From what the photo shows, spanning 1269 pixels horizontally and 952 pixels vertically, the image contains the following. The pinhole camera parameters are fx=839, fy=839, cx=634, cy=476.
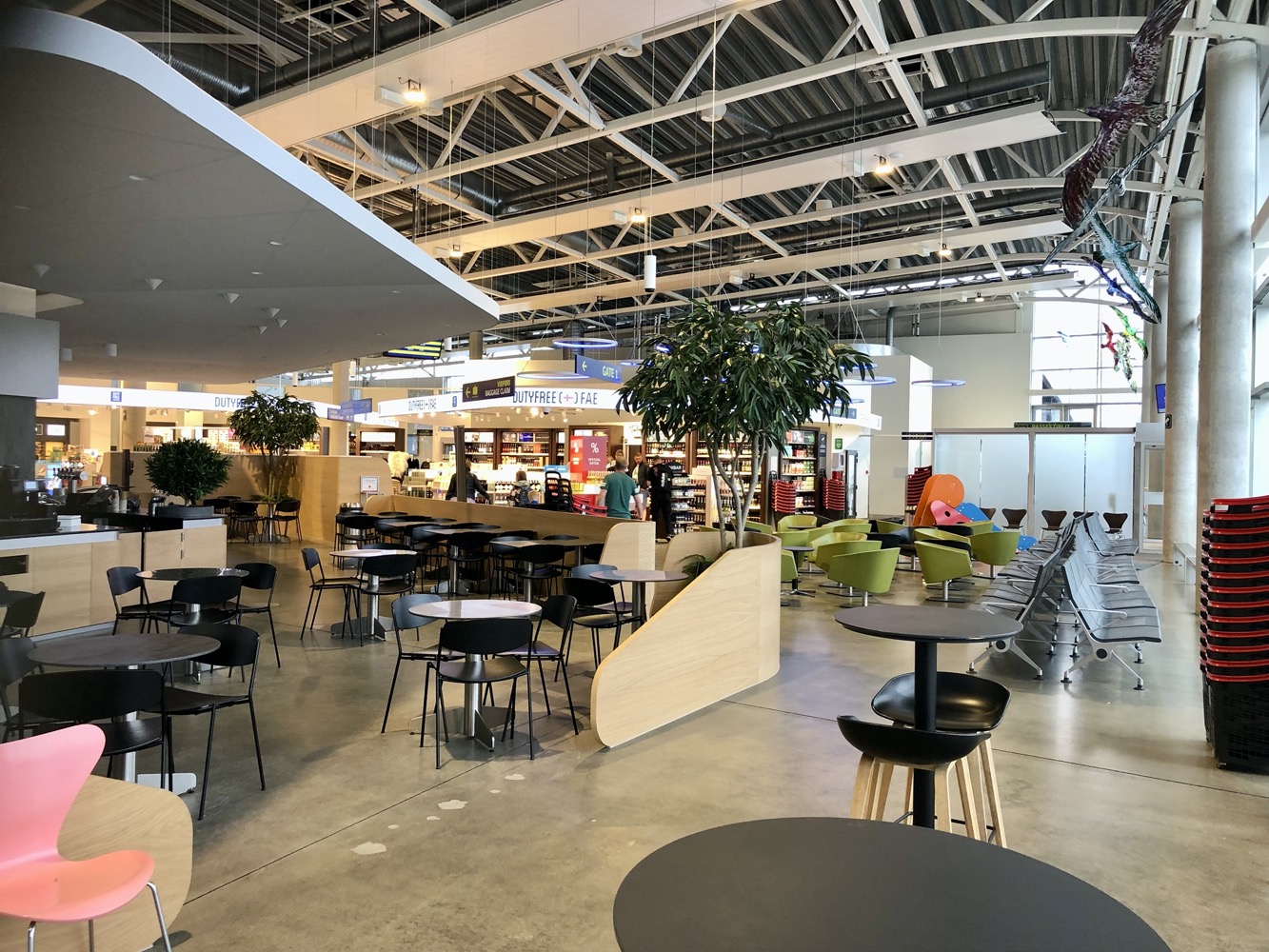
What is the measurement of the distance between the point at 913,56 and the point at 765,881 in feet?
30.2

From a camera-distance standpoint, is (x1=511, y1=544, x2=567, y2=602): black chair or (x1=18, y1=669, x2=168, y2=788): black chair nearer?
(x1=18, y1=669, x2=168, y2=788): black chair

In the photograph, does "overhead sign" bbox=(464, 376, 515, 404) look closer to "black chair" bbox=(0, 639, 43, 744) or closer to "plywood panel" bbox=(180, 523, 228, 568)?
"plywood panel" bbox=(180, 523, 228, 568)

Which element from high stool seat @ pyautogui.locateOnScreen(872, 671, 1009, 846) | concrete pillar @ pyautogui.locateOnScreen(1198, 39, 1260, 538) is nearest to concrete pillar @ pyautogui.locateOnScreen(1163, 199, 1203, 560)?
concrete pillar @ pyautogui.locateOnScreen(1198, 39, 1260, 538)

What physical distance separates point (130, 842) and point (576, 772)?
2.14 meters

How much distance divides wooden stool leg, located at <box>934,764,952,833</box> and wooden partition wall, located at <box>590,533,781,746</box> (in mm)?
2197

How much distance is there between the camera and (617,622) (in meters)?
5.87

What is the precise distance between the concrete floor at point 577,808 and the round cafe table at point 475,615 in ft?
0.37

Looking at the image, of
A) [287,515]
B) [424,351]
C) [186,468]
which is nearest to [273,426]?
[287,515]

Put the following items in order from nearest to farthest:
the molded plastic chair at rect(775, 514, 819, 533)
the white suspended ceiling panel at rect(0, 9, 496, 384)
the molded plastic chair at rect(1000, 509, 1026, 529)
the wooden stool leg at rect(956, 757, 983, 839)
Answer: the wooden stool leg at rect(956, 757, 983, 839) → the white suspended ceiling panel at rect(0, 9, 496, 384) → the molded plastic chair at rect(775, 514, 819, 533) → the molded plastic chair at rect(1000, 509, 1026, 529)

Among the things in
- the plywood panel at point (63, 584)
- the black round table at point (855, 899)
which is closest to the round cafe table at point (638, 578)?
the black round table at point (855, 899)

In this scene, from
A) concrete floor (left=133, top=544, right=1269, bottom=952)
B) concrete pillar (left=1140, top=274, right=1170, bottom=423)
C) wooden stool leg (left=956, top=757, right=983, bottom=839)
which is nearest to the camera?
wooden stool leg (left=956, top=757, right=983, bottom=839)

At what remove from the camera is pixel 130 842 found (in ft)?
7.85

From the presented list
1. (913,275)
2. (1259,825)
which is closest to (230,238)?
(1259,825)

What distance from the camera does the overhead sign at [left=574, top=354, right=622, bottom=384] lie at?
44.9 feet
